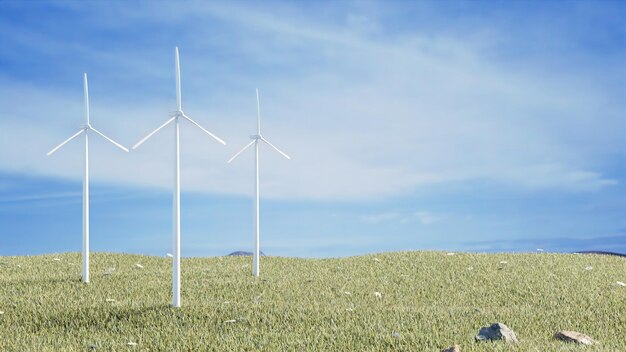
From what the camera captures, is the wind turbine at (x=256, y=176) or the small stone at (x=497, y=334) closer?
the small stone at (x=497, y=334)

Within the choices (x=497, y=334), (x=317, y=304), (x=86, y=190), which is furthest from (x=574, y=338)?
(x=86, y=190)

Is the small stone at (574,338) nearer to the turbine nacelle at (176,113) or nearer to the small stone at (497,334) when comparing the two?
the small stone at (497,334)

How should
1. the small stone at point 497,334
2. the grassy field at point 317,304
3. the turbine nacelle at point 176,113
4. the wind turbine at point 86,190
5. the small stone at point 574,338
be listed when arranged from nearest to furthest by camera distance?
the small stone at point 497,334 < the small stone at point 574,338 < the grassy field at point 317,304 < the turbine nacelle at point 176,113 < the wind turbine at point 86,190

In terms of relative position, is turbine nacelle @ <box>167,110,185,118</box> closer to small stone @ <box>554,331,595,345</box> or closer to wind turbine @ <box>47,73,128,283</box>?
wind turbine @ <box>47,73,128,283</box>

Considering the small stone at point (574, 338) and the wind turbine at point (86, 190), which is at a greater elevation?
the wind turbine at point (86, 190)

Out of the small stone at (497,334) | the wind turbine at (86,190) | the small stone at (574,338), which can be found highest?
the wind turbine at (86,190)

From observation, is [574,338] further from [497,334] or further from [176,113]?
[176,113]

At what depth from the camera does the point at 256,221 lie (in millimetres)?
16422

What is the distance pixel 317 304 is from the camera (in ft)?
39.5

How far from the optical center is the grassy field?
9.48 m

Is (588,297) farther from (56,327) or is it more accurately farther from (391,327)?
(56,327)

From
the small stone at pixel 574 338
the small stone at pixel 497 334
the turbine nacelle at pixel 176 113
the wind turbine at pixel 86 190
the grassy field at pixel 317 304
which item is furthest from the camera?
the wind turbine at pixel 86 190

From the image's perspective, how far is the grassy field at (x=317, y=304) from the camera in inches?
373

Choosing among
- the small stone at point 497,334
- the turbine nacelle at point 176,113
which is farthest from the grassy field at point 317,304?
the turbine nacelle at point 176,113
